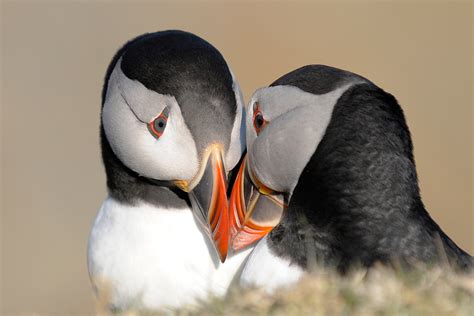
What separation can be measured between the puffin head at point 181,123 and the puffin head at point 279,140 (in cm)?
17

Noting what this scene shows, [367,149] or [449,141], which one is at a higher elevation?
[367,149]

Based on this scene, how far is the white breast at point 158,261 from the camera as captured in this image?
829 cm

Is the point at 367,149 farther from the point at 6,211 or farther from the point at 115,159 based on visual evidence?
the point at 6,211

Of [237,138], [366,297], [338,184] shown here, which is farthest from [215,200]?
[366,297]

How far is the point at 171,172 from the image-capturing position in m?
8.29

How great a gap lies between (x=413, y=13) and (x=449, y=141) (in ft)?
18.8

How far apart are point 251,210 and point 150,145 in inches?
31.8

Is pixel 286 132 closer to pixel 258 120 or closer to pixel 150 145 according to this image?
pixel 258 120

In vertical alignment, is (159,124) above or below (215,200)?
above

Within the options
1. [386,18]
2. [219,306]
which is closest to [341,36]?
[386,18]

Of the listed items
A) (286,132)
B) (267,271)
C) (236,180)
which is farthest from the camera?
(236,180)

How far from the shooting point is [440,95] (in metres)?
27.9

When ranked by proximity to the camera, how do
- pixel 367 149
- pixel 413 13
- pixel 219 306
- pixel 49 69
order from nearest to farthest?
pixel 219 306
pixel 367 149
pixel 49 69
pixel 413 13

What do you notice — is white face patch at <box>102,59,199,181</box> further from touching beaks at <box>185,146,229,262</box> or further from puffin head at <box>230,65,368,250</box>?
puffin head at <box>230,65,368,250</box>
